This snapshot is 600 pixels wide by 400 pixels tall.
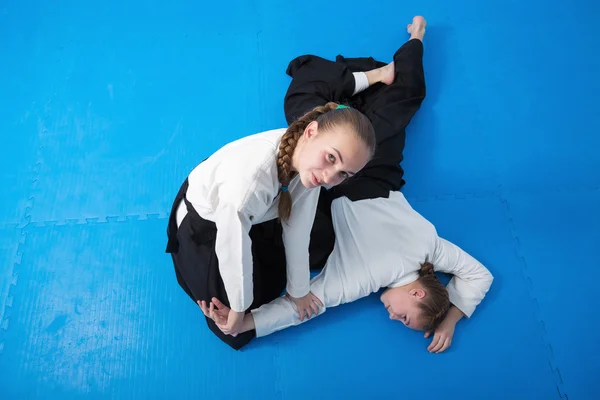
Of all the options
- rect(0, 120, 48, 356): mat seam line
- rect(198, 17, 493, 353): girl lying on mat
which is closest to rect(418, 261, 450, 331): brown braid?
rect(198, 17, 493, 353): girl lying on mat

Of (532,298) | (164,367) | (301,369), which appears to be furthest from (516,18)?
(164,367)

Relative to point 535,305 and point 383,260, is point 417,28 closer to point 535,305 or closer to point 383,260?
point 383,260

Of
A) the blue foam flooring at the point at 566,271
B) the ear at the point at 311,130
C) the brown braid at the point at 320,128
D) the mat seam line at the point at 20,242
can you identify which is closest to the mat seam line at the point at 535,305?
the blue foam flooring at the point at 566,271

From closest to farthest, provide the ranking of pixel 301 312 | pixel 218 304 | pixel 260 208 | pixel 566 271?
pixel 260 208
pixel 218 304
pixel 301 312
pixel 566 271

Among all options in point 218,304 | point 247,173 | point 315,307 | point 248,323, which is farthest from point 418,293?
point 247,173

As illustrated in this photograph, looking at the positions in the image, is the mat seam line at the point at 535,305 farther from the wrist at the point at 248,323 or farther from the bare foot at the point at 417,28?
the wrist at the point at 248,323

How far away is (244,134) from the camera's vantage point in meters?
2.10

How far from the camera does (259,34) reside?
233cm

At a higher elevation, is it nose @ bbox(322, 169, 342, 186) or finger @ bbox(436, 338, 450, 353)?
nose @ bbox(322, 169, 342, 186)

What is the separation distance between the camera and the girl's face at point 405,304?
1.70m

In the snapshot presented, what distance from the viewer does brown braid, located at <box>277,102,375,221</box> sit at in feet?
3.70

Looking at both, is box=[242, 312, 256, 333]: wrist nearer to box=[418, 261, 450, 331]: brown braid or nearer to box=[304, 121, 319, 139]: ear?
box=[418, 261, 450, 331]: brown braid

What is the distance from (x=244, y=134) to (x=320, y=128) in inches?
39.6

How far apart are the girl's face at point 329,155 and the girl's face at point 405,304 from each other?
2.64ft
